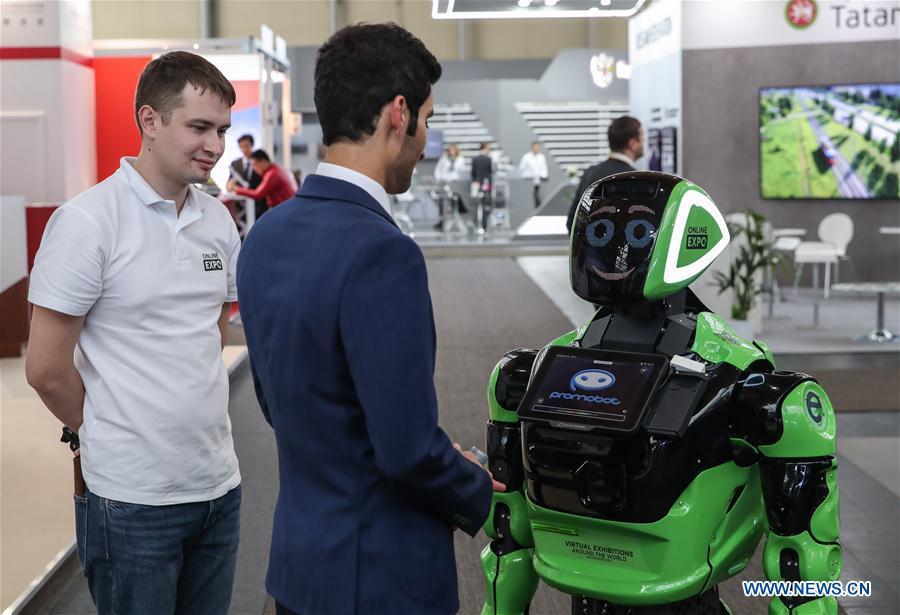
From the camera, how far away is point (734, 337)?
1.95 m

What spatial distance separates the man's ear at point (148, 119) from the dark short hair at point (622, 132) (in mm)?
4960

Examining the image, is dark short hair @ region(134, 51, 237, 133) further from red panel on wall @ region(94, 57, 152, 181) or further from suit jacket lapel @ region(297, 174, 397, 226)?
red panel on wall @ region(94, 57, 152, 181)

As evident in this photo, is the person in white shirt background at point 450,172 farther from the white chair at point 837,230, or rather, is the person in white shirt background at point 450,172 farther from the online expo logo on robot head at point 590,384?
the online expo logo on robot head at point 590,384

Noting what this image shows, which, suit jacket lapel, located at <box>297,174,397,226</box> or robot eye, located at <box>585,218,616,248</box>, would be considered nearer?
suit jacket lapel, located at <box>297,174,397,226</box>

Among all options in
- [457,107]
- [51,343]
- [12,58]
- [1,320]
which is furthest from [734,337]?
[457,107]

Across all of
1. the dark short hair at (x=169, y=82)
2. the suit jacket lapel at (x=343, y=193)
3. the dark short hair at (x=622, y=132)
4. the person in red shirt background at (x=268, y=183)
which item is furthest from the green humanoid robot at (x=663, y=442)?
the person in red shirt background at (x=268, y=183)

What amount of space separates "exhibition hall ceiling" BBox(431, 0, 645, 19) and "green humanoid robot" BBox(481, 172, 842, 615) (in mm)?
6052

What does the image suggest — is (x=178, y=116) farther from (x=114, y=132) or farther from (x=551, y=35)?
(x=551, y=35)

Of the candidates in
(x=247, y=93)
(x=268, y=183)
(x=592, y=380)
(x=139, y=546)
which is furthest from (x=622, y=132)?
(x=139, y=546)

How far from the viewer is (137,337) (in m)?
1.89

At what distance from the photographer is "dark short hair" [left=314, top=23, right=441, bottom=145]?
138 centimetres

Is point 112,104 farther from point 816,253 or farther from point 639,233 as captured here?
point 639,233

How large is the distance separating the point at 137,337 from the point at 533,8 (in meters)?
6.90

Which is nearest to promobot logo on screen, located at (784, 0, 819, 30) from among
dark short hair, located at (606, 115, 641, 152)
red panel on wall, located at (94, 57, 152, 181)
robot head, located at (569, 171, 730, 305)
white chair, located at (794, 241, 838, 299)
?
white chair, located at (794, 241, 838, 299)
